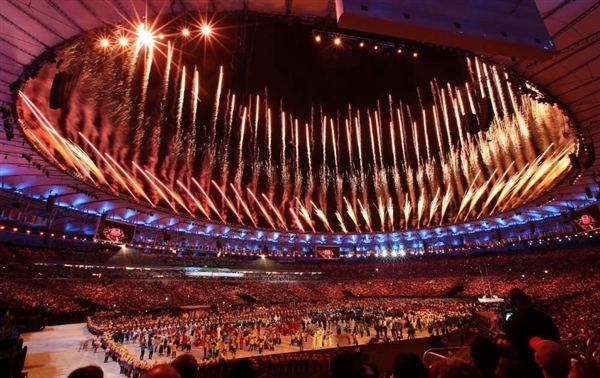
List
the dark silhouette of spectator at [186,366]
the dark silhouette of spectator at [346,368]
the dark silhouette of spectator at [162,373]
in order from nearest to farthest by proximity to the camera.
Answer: the dark silhouette of spectator at [162,373] → the dark silhouette of spectator at [346,368] → the dark silhouette of spectator at [186,366]

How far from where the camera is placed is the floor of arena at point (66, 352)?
→ 59.7 ft

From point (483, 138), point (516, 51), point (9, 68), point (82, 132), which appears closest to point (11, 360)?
point (9, 68)

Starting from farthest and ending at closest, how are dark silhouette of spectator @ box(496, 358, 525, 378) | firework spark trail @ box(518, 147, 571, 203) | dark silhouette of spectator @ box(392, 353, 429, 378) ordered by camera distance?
1. firework spark trail @ box(518, 147, 571, 203)
2. dark silhouette of spectator @ box(496, 358, 525, 378)
3. dark silhouette of spectator @ box(392, 353, 429, 378)

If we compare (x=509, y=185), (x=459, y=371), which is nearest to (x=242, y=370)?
(x=459, y=371)

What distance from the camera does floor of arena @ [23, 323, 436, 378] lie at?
1820 centimetres

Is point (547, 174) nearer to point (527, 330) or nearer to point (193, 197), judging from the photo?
point (527, 330)

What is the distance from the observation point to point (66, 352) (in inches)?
895

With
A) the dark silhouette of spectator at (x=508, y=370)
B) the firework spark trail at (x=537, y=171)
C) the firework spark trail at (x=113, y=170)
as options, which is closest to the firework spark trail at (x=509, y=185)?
the firework spark trail at (x=537, y=171)

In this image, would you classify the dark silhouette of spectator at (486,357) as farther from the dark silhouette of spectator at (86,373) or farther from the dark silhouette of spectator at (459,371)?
the dark silhouette of spectator at (86,373)

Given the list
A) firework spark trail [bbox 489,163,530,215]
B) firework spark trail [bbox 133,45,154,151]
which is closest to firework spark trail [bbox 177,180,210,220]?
firework spark trail [bbox 133,45,154,151]

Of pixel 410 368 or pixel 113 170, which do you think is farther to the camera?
pixel 113 170

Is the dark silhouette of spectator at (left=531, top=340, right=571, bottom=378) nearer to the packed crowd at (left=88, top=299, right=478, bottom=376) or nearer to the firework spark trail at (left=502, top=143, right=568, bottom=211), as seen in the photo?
the packed crowd at (left=88, top=299, right=478, bottom=376)

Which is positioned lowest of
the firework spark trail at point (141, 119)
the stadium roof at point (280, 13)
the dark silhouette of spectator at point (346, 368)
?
the dark silhouette of spectator at point (346, 368)

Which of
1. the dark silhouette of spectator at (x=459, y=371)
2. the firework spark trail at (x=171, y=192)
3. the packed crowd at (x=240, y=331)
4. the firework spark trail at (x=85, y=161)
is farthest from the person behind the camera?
the firework spark trail at (x=171, y=192)
